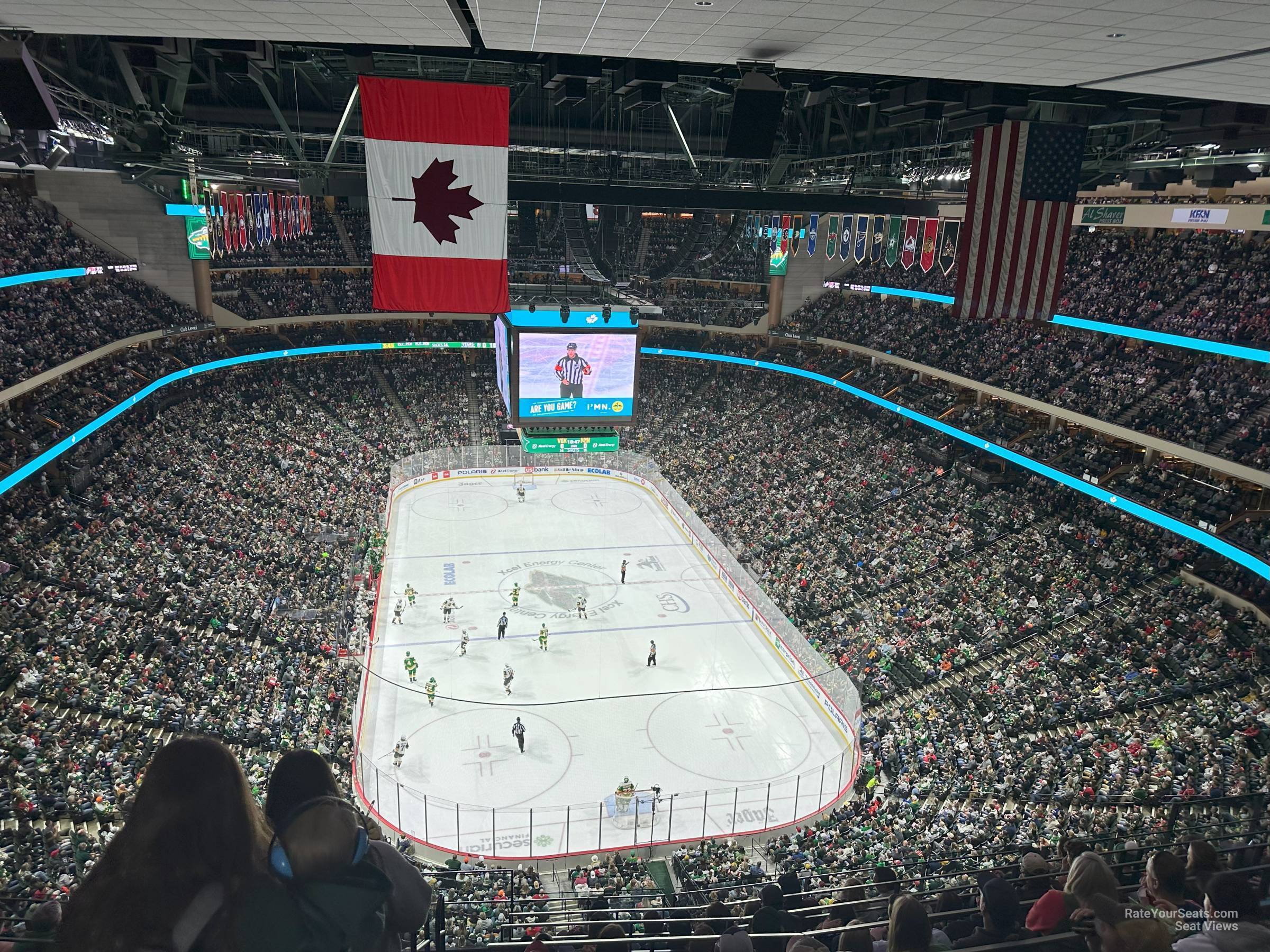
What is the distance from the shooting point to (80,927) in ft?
6.49

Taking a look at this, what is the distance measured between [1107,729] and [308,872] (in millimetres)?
18561

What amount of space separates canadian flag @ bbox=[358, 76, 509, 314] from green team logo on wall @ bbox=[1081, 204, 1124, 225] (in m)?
18.8

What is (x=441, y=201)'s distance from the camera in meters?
10.2

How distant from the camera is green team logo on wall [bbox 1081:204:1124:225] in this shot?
22.1 meters

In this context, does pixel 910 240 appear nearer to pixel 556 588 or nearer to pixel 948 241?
pixel 948 241

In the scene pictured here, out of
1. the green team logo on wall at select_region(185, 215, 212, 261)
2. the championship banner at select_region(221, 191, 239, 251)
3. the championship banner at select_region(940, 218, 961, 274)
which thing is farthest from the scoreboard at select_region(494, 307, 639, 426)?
the green team logo on wall at select_region(185, 215, 212, 261)

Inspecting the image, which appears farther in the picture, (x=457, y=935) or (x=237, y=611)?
(x=237, y=611)

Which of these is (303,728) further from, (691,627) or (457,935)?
(691,627)

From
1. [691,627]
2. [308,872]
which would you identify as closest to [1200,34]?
[308,872]

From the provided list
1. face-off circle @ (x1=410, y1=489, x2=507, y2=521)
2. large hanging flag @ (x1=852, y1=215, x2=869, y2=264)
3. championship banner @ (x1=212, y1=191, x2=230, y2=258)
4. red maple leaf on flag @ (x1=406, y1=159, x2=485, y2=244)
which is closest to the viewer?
red maple leaf on flag @ (x1=406, y1=159, x2=485, y2=244)

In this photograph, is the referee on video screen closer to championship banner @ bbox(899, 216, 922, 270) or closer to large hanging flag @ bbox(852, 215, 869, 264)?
championship banner @ bbox(899, 216, 922, 270)

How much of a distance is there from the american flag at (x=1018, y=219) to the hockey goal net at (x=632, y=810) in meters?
11.0

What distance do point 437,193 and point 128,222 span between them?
29.0 metres

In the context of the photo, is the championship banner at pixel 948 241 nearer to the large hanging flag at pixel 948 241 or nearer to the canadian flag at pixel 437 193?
the large hanging flag at pixel 948 241
